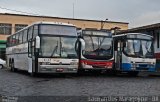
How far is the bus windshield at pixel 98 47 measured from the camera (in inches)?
979

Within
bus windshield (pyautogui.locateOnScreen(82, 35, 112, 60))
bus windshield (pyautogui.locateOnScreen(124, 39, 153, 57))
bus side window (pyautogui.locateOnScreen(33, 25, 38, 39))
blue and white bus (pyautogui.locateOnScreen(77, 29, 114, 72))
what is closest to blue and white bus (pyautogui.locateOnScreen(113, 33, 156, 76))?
bus windshield (pyautogui.locateOnScreen(124, 39, 153, 57))

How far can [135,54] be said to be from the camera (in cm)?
2548

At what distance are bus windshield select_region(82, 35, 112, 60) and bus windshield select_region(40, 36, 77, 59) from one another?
165 centimetres

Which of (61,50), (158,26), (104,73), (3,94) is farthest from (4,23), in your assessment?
(3,94)

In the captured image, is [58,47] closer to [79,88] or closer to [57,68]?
[57,68]

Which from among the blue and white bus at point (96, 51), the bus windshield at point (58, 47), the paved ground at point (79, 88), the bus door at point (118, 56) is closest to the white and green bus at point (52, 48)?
the bus windshield at point (58, 47)

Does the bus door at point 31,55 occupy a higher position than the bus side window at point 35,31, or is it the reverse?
the bus side window at point 35,31

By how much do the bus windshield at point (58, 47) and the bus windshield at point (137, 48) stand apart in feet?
13.2

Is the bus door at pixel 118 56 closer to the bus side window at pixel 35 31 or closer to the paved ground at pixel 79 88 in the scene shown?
the bus side window at pixel 35 31

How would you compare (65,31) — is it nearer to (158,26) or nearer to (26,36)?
(26,36)

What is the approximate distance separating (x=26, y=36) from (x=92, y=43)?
4.34m

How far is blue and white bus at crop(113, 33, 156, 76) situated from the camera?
25.4m

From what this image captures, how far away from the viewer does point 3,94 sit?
A: 14578 mm

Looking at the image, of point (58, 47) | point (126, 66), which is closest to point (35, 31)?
point (58, 47)
